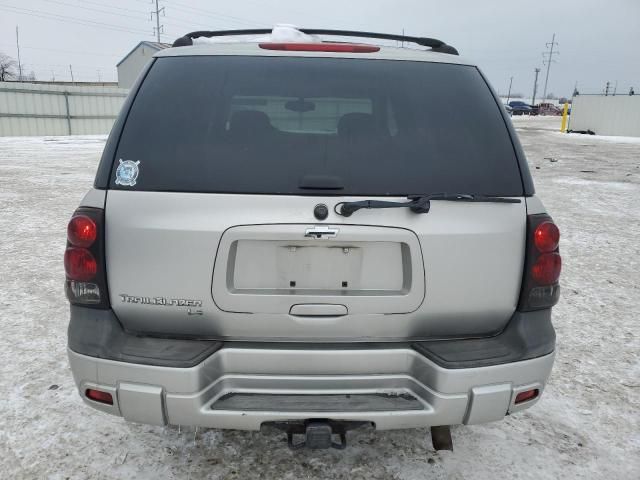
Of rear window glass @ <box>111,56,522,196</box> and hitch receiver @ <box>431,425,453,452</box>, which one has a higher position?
rear window glass @ <box>111,56,522,196</box>

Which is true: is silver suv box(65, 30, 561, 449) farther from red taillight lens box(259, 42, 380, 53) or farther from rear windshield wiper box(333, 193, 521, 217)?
red taillight lens box(259, 42, 380, 53)

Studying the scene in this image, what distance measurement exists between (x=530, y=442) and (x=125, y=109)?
2.54m

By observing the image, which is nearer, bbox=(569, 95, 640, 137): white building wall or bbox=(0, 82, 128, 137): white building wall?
bbox=(0, 82, 128, 137): white building wall

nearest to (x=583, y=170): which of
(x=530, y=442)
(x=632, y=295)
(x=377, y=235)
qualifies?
(x=632, y=295)

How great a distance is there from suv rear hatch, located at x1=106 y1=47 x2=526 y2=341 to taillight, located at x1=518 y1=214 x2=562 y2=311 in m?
0.05

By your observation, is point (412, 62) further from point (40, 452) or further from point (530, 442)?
point (40, 452)

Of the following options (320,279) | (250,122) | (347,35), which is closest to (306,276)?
(320,279)

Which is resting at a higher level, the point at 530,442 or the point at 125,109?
the point at 125,109

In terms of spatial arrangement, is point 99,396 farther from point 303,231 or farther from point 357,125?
point 357,125

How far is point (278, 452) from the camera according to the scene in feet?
7.96

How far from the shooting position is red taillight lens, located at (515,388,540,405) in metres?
1.94

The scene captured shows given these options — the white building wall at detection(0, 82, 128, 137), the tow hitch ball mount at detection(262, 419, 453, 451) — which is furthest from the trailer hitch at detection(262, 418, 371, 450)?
the white building wall at detection(0, 82, 128, 137)

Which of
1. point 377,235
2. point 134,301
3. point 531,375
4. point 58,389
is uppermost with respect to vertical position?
point 377,235

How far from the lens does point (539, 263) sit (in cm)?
193
